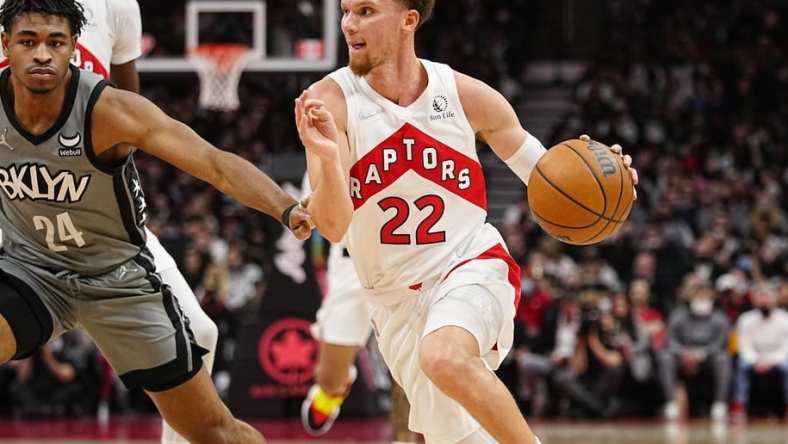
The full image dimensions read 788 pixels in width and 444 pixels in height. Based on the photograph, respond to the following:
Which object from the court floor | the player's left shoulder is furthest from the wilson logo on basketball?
the court floor

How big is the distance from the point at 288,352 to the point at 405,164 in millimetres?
7699

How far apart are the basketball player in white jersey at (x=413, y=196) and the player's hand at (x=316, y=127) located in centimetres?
49

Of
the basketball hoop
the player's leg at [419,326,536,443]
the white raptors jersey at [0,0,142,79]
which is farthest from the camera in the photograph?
the basketball hoop

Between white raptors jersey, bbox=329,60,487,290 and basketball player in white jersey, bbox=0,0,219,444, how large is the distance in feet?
2.53

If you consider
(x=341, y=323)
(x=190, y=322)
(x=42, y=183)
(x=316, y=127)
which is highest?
(x=316, y=127)

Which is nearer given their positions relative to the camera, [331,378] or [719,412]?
[331,378]

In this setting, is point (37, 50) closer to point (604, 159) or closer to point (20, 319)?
point (20, 319)

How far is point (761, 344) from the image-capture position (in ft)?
44.6

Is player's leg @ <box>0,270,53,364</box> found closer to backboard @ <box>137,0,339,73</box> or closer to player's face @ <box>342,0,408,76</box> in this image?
player's face @ <box>342,0,408,76</box>

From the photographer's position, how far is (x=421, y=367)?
480 centimetres

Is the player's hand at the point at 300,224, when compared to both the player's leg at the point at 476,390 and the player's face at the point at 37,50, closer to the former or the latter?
the player's leg at the point at 476,390

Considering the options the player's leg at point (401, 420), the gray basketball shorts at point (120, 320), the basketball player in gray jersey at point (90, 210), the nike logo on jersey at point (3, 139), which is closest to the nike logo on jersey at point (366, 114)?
the basketball player in gray jersey at point (90, 210)

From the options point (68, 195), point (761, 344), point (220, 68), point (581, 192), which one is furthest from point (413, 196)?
point (761, 344)

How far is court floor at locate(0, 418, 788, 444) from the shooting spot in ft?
35.1
